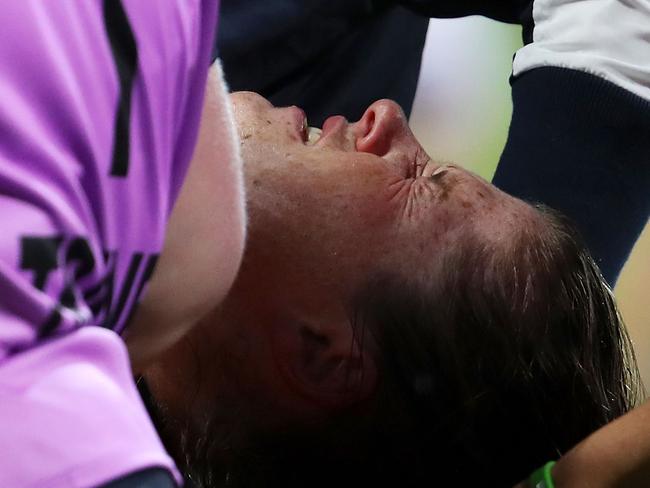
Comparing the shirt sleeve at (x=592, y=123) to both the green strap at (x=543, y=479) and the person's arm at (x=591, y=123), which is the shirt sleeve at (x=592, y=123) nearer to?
the person's arm at (x=591, y=123)

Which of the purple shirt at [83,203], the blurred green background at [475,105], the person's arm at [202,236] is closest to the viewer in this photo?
the purple shirt at [83,203]

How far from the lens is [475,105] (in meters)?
1.08

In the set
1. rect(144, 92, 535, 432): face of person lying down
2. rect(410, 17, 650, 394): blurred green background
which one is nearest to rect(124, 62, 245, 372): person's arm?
rect(144, 92, 535, 432): face of person lying down

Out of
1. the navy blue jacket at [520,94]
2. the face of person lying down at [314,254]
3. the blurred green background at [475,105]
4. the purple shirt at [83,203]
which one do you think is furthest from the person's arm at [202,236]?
the blurred green background at [475,105]

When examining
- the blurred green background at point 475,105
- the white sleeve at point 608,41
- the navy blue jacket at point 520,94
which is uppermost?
the white sleeve at point 608,41

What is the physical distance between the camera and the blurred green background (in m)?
1.05

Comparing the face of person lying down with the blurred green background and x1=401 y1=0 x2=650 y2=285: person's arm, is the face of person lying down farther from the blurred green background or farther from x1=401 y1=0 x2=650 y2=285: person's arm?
the blurred green background

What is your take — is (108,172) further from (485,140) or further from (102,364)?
(485,140)

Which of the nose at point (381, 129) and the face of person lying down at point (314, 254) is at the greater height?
the nose at point (381, 129)

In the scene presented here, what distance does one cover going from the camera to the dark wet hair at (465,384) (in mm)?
531

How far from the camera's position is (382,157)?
1.88ft

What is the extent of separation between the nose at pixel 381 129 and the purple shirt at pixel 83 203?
0.27 m

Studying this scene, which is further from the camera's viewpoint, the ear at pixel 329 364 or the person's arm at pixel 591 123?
the person's arm at pixel 591 123

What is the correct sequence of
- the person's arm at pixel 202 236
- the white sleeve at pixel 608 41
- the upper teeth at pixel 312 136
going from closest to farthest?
the person's arm at pixel 202 236 → the upper teeth at pixel 312 136 → the white sleeve at pixel 608 41
